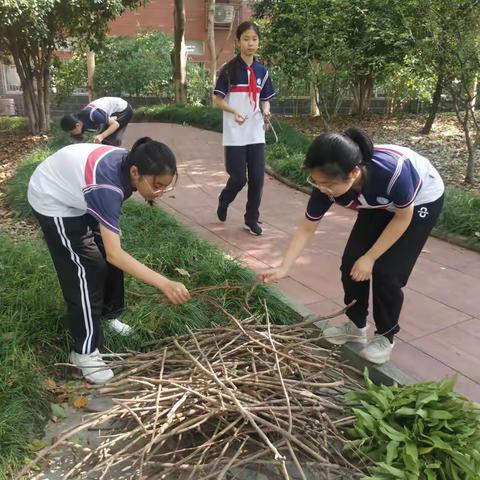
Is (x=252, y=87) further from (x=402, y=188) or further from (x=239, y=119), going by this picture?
(x=402, y=188)

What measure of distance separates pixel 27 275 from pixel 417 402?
8.12 feet

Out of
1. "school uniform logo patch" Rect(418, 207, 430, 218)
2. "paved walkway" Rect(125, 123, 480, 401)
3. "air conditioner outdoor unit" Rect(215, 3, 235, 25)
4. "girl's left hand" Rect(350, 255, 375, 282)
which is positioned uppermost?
"air conditioner outdoor unit" Rect(215, 3, 235, 25)

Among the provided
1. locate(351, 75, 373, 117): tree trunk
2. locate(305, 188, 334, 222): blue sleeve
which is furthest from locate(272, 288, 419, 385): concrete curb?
locate(351, 75, 373, 117): tree trunk

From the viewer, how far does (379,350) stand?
2689 millimetres

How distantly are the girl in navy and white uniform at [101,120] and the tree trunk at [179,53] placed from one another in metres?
8.25

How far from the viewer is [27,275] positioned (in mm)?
3361

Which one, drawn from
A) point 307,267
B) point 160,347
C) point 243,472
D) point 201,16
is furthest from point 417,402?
point 201,16

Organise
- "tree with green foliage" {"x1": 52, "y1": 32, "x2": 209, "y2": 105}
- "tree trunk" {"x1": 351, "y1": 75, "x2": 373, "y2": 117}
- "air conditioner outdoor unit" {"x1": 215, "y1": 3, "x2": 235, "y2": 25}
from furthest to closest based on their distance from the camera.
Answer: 1. "air conditioner outdoor unit" {"x1": 215, "y1": 3, "x2": 235, "y2": 25}
2. "tree with green foliage" {"x1": 52, "y1": 32, "x2": 209, "y2": 105}
3. "tree trunk" {"x1": 351, "y1": 75, "x2": 373, "y2": 117}

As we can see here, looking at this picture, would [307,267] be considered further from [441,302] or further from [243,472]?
[243,472]

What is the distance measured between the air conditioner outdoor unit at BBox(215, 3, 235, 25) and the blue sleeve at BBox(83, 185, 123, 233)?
22764 millimetres

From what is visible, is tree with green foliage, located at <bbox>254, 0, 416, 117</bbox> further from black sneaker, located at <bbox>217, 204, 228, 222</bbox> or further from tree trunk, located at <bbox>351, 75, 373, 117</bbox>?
black sneaker, located at <bbox>217, 204, 228, 222</bbox>

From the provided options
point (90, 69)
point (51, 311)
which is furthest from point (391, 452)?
point (90, 69)

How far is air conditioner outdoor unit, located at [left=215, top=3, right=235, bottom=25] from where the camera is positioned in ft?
75.5

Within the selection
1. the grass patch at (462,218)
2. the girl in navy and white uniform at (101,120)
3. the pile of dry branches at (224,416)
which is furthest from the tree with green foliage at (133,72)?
the pile of dry branches at (224,416)
